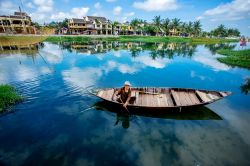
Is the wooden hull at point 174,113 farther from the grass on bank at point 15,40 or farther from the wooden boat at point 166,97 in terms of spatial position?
the grass on bank at point 15,40

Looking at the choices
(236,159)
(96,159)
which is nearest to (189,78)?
(236,159)

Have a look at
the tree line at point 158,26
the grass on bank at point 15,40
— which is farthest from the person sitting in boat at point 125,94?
the tree line at point 158,26

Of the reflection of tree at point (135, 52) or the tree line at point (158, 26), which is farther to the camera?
the tree line at point (158, 26)

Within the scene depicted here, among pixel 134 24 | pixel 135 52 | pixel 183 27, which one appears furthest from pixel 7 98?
pixel 183 27

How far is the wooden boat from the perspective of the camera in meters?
10.6

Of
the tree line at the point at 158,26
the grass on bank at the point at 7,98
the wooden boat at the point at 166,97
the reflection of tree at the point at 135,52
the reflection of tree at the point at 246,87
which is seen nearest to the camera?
the wooden boat at the point at 166,97

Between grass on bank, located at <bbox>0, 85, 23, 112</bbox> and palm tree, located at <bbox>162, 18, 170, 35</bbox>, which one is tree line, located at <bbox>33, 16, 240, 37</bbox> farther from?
grass on bank, located at <bbox>0, 85, 23, 112</bbox>

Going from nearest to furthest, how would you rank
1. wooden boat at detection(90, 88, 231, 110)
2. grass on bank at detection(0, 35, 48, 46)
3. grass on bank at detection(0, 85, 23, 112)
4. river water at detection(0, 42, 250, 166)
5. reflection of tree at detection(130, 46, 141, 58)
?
river water at detection(0, 42, 250, 166) → wooden boat at detection(90, 88, 231, 110) → grass on bank at detection(0, 85, 23, 112) → reflection of tree at detection(130, 46, 141, 58) → grass on bank at detection(0, 35, 48, 46)

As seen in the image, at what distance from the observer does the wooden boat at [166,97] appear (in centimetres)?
1058

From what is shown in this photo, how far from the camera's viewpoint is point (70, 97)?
13.7 m

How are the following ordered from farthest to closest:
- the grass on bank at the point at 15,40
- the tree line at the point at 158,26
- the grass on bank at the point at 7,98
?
1. the tree line at the point at 158,26
2. the grass on bank at the point at 15,40
3. the grass on bank at the point at 7,98

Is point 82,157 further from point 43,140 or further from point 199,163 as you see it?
point 199,163

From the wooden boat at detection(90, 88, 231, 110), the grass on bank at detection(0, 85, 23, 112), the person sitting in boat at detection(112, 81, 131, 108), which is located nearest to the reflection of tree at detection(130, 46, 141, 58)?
the wooden boat at detection(90, 88, 231, 110)

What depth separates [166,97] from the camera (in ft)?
39.5
